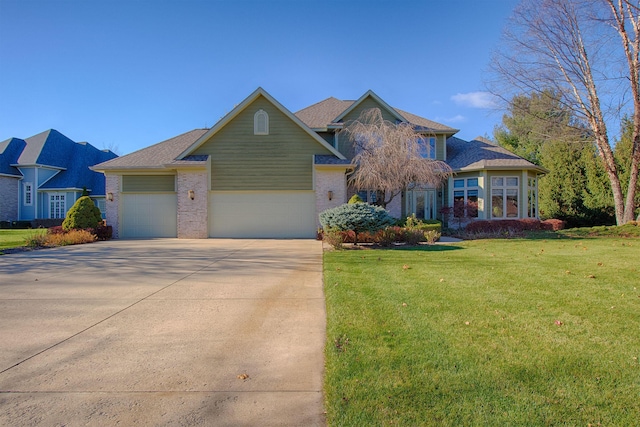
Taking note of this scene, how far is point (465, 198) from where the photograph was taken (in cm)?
2052

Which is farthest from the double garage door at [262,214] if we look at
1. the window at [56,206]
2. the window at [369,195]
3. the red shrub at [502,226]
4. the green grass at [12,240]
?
Answer: the window at [56,206]

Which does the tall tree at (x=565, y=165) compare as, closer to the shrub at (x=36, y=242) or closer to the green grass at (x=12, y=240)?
the shrub at (x=36, y=242)

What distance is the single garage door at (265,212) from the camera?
17266mm

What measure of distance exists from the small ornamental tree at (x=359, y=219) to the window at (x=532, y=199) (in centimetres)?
1245

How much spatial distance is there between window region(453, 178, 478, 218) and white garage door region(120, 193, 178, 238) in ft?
46.8

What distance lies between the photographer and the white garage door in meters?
18.1

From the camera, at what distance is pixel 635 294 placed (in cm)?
562

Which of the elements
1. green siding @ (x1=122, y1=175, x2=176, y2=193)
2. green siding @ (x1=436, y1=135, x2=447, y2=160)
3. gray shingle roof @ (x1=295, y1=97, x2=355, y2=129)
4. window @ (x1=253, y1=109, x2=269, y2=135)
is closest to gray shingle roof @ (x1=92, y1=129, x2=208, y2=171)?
green siding @ (x1=122, y1=175, x2=176, y2=193)

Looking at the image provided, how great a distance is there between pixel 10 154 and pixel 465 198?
112 feet

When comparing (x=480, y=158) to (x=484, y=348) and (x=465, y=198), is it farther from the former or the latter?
(x=484, y=348)

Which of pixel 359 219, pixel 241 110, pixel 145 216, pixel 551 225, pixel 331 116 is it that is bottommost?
pixel 551 225

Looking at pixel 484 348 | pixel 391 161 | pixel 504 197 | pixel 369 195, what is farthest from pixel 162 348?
pixel 504 197

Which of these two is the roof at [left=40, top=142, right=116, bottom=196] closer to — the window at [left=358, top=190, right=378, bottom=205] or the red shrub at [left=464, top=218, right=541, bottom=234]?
the window at [left=358, top=190, right=378, bottom=205]

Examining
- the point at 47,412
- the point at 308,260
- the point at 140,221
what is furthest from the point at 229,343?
the point at 140,221
